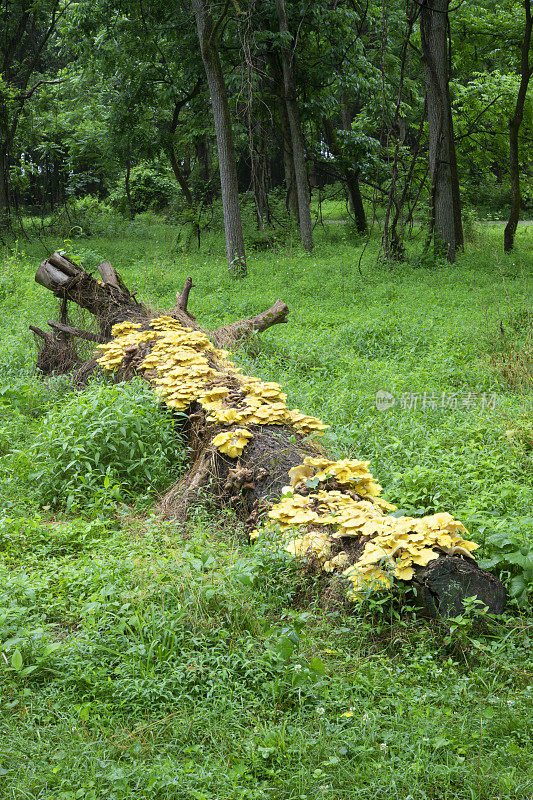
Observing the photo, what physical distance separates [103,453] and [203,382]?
983 millimetres

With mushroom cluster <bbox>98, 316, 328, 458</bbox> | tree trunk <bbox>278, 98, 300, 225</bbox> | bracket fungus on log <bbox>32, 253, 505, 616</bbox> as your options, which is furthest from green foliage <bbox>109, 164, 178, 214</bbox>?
mushroom cluster <bbox>98, 316, 328, 458</bbox>

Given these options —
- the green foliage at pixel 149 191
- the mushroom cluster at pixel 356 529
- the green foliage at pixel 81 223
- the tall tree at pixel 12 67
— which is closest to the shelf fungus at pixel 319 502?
the mushroom cluster at pixel 356 529

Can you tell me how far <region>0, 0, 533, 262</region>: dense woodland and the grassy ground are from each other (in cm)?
757

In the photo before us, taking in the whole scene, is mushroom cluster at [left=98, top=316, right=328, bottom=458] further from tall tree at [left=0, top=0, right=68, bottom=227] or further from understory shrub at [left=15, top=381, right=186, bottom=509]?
tall tree at [left=0, top=0, right=68, bottom=227]

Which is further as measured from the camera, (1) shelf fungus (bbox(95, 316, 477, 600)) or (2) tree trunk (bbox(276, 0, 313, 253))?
(2) tree trunk (bbox(276, 0, 313, 253))

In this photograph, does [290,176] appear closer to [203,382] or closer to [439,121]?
[439,121]

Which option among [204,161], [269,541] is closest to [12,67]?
[204,161]

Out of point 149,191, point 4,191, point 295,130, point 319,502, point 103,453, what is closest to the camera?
point 319,502

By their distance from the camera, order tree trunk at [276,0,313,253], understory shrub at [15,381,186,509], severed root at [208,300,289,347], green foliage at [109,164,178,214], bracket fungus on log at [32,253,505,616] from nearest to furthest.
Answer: bracket fungus on log at [32,253,505,616] → understory shrub at [15,381,186,509] → severed root at [208,300,289,347] → tree trunk at [276,0,313,253] → green foliage at [109,164,178,214]

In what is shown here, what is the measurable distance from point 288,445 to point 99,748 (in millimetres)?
2262

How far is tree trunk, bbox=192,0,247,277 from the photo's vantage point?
37.3 ft

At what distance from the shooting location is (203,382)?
4996 millimetres

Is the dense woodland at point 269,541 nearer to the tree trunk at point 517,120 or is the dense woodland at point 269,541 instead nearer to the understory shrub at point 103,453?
the understory shrub at point 103,453

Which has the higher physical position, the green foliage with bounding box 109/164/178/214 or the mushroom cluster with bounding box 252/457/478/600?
the green foliage with bounding box 109/164/178/214
